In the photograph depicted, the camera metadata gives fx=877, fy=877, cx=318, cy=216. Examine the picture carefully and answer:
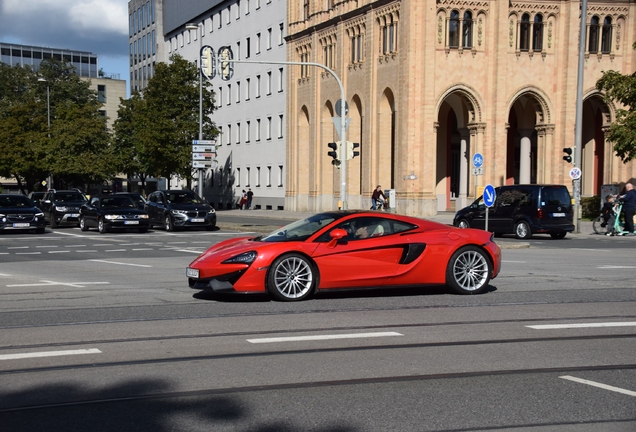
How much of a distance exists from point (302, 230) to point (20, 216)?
74.8 ft

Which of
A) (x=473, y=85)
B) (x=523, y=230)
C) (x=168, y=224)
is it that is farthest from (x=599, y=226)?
(x=473, y=85)

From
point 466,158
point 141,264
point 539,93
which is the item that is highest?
point 539,93

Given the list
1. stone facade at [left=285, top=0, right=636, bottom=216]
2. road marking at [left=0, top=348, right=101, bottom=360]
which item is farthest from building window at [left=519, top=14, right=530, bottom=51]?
road marking at [left=0, top=348, right=101, bottom=360]

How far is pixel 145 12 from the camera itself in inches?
4058

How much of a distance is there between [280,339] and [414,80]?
40.1 metres

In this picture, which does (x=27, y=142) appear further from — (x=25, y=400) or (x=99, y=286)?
(x=25, y=400)

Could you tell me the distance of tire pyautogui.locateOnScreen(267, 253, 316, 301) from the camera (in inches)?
449

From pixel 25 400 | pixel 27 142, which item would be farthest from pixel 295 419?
pixel 27 142

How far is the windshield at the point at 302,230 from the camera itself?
11.8 m

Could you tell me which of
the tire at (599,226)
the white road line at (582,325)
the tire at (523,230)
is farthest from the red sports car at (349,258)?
the tire at (599,226)

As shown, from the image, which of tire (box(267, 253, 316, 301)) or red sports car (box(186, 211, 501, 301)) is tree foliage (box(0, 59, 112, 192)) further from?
tire (box(267, 253, 316, 301))

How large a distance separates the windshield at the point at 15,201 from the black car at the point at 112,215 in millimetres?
2216

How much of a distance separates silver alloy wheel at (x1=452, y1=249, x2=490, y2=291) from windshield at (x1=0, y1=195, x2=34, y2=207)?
2474cm

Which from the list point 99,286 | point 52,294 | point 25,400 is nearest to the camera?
point 25,400
